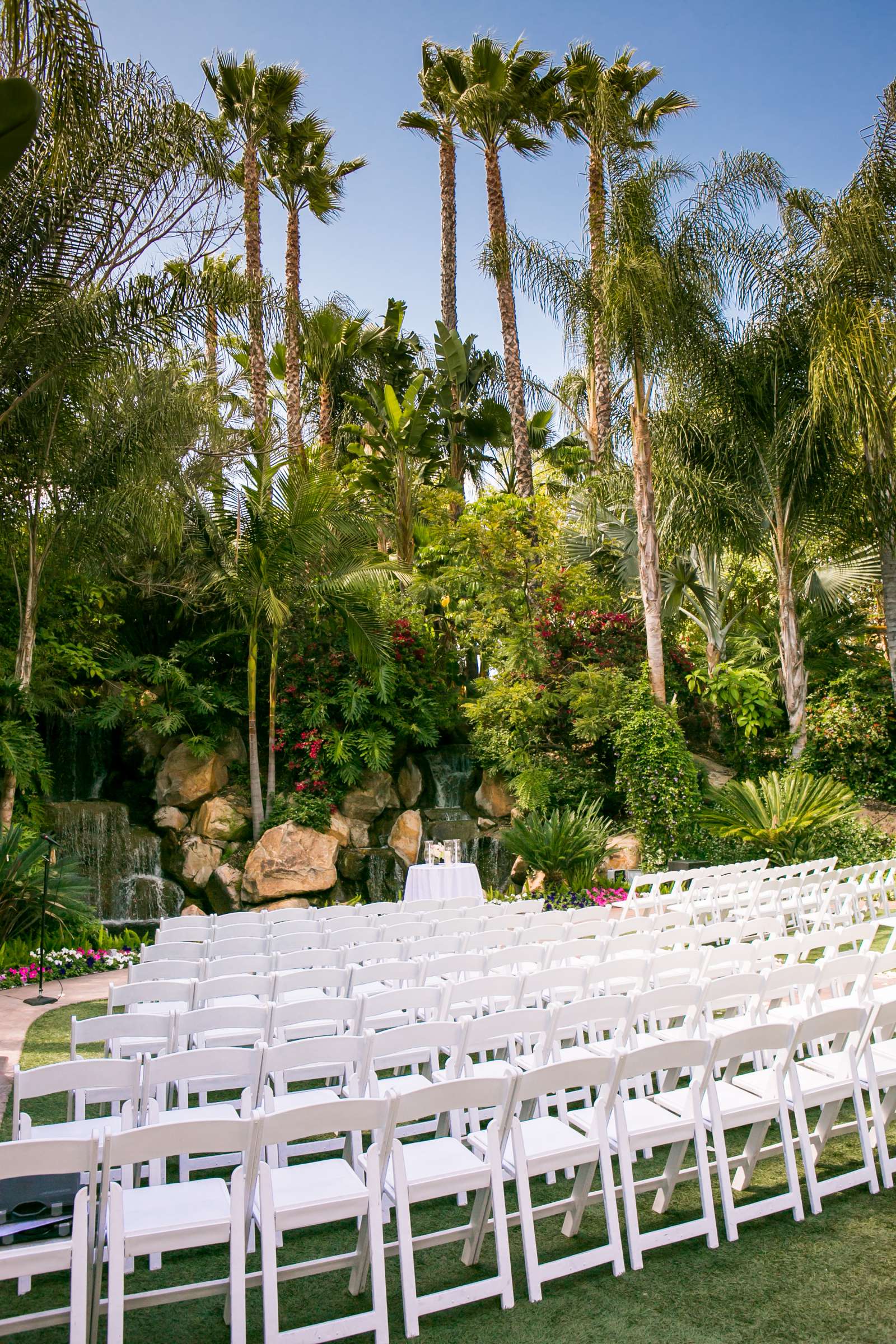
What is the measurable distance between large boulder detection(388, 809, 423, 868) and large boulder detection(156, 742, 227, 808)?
2990mm

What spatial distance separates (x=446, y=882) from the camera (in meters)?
11.2

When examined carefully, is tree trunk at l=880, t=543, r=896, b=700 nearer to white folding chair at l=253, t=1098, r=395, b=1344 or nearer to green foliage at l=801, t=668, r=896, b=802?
green foliage at l=801, t=668, r=896, b=802

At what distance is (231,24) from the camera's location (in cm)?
1498

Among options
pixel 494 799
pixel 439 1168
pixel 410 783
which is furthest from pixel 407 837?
pixel 439 1168

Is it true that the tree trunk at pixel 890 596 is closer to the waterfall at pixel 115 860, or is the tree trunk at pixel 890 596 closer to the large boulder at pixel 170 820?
the large boulder at pixel 170 820

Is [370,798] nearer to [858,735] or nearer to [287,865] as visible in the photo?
[287,865]

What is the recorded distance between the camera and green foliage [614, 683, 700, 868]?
1396cm

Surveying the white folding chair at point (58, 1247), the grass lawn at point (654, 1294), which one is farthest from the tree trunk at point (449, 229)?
the white folding chair at point (58, 1247)

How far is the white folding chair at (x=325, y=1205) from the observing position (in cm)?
300

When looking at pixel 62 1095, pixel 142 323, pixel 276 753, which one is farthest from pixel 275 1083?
pixel 276 753

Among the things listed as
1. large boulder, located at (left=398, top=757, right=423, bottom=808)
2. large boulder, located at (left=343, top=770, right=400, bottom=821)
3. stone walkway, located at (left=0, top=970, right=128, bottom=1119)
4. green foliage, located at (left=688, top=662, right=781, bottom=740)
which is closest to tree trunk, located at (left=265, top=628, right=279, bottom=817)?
large boulder, located at (left=343, top=770, right=400, bottom=821)

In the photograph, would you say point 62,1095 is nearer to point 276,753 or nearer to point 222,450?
point 276,753

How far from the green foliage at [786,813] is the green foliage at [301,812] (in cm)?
610

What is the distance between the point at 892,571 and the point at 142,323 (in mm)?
11560
